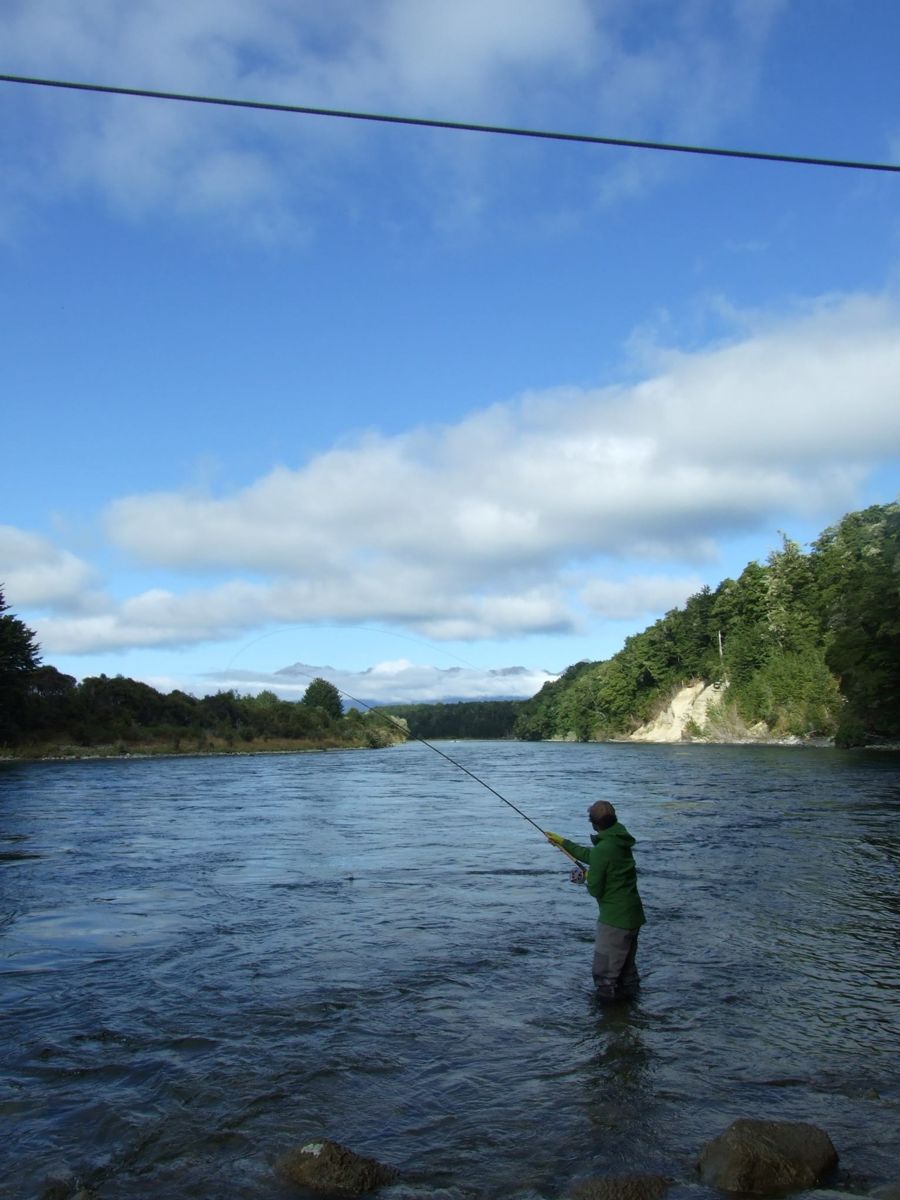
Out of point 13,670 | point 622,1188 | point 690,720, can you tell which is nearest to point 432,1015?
point 622,1188

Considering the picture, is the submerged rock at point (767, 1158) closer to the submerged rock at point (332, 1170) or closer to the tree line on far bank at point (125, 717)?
the submerged rock at point (332, 1170)

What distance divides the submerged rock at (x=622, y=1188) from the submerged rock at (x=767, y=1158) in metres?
0.34

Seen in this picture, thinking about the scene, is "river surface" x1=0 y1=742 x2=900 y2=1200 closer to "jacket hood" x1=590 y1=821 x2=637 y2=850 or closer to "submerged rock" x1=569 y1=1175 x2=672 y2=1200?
"submerged rock" x1=569 y1=1175 x2=672 y2=1200

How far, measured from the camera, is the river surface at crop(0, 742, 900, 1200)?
20.8 ft

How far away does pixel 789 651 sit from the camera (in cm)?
9988

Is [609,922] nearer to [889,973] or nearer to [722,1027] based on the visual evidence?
[722,1027]

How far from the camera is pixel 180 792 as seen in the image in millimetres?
40594

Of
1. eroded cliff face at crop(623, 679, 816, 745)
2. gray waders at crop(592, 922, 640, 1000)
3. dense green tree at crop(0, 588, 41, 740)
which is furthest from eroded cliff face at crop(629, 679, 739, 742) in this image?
gray waders at crop(592, 922, 640, 1000)

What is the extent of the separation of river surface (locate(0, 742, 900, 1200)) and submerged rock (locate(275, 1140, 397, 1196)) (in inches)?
5.0

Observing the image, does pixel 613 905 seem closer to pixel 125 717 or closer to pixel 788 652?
pixel 125 717

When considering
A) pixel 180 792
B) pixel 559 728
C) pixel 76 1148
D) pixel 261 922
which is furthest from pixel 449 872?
pixel 559 728

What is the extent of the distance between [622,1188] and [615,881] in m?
3.79

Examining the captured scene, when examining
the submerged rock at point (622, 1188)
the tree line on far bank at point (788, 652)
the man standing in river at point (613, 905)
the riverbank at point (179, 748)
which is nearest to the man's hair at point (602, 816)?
the man standing in river at point (613, 905)

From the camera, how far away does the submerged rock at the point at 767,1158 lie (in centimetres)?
555
